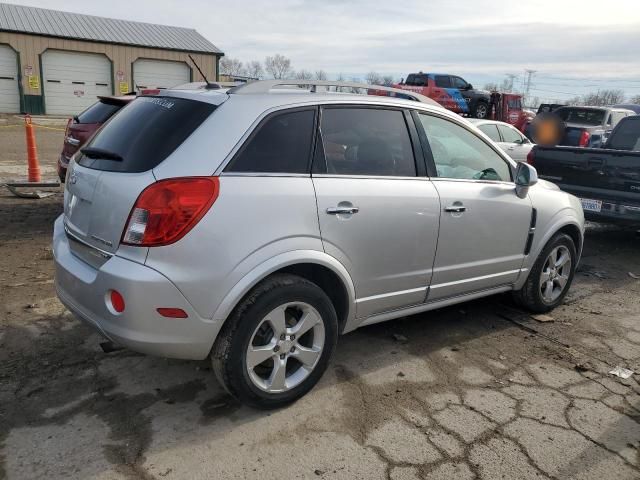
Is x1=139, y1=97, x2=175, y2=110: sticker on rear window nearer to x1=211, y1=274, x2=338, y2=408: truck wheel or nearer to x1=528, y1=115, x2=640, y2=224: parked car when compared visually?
x1=211, y1=274, x2=338, y2=408: truck wheel

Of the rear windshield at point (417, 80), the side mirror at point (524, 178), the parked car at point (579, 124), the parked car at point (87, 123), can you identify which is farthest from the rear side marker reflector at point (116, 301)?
the rear windshield at point (417, 80)

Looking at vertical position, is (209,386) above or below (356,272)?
below

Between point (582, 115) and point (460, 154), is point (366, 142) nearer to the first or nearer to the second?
point (460, 154)

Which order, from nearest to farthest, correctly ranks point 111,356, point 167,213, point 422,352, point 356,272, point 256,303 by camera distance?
point 167,213, point 256,303, point 356,272, point 111,356, point 422,352

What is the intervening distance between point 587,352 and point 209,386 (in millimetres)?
2868

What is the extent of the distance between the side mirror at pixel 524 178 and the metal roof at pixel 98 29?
30.4 m

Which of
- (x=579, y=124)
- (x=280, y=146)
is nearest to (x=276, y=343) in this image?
(x=280, y=146)

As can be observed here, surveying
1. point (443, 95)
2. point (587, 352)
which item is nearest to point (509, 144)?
point (587, 352)

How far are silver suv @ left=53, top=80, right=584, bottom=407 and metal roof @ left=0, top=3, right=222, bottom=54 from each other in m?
30.0

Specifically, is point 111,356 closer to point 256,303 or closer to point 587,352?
point 256,303

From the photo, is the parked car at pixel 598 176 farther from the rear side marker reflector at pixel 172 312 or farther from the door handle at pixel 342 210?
the rear side marker reflector at pixel 172 312

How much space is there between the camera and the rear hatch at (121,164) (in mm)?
2859

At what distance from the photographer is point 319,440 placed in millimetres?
2949

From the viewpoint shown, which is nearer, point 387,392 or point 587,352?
point 387,392
